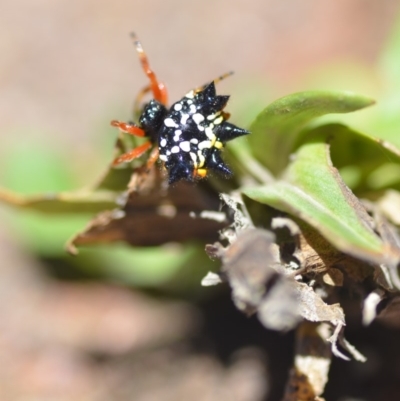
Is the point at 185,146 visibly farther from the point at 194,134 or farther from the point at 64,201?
the point at 64,201

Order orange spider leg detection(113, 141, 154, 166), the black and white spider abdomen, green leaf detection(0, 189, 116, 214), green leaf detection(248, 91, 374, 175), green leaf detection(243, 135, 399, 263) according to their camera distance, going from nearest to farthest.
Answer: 1. green leaf detection(243, 135, 399, 263)
2. green leaf detection(248, 91, 374, 175)
3. the black and white spider abdomen
4. orange spider leg detection(113, 141, 154, 166)
5. green leaf detection(0, 189, 116, 214)

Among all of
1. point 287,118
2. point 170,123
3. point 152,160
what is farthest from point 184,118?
point 287,118

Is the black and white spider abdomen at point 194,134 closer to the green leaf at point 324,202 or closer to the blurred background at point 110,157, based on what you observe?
the green leaf at point 324,202

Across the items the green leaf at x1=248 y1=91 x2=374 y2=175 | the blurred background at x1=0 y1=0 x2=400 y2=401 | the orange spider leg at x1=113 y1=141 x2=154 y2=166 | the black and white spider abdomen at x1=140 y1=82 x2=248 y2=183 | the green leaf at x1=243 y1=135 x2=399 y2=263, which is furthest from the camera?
the blurred background at x1=0 y1=0 x2=400 y2=401

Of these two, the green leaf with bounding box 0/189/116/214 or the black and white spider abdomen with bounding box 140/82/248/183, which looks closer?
the black and white spider abdomen with bounding box 140/82/248/183

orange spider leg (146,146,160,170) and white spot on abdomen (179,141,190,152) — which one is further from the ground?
white spot on abdomen (179,141,190,152)

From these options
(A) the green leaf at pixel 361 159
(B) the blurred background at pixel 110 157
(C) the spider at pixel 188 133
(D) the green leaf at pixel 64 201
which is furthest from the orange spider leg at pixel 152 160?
(B) the blurred background at pixel 110 157

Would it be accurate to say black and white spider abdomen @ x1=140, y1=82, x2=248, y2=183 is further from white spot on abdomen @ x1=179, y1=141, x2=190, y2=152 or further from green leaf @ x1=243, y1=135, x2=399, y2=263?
green leaf @ x1=243, y1=135, x2=399, y2=263

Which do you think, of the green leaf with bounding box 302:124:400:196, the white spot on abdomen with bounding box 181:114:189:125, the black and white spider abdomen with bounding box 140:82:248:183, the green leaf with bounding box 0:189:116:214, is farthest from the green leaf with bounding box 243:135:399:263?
the green leaf with bounding box 0:189:116:214
